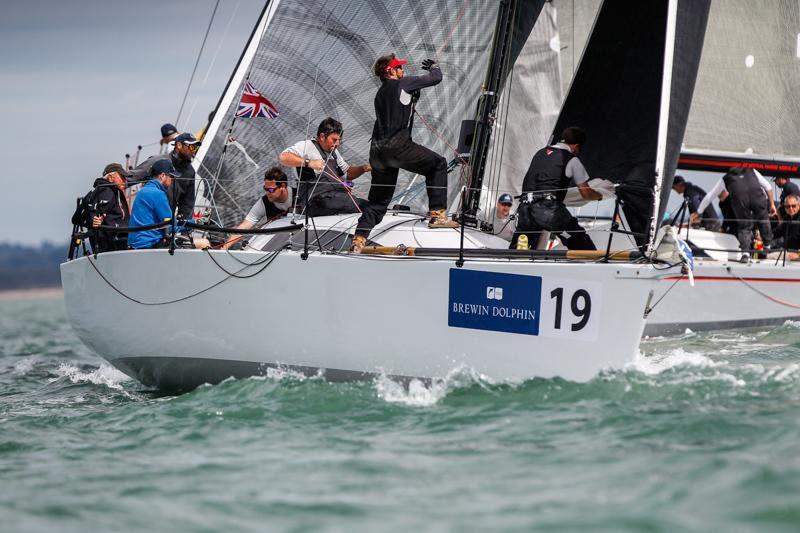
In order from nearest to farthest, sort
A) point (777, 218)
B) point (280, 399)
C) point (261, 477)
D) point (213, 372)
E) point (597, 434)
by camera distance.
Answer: point (261, 477) < point (597, 434) < point (280, 399) < point (213, 372) < point (777, 218)

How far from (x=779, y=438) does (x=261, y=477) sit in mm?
2401

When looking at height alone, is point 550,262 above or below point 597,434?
above

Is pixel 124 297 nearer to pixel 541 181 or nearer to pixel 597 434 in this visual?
pixel 541 181

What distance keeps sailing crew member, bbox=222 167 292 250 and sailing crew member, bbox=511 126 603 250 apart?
6.20 feet

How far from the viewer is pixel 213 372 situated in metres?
7.29

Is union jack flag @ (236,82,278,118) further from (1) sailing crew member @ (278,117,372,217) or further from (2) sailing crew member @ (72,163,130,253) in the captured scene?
(2) sailing crew member @ (72,163,130,253)

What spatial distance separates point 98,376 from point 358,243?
14.1ft

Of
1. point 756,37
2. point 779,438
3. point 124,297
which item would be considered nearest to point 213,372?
point 124,297

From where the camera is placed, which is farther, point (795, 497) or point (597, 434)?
point (597, 434)

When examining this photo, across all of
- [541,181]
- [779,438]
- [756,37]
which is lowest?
[779,438]

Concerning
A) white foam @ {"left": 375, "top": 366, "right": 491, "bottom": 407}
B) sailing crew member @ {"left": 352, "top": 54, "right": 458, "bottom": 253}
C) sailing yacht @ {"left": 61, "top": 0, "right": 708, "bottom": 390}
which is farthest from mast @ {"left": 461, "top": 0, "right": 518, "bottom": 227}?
white foam @ {"left": 375, "top": 366, "right": 491, "bottom": 407}

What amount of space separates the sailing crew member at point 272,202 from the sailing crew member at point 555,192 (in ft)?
6.20

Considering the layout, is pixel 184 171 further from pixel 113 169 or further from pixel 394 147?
pixel 394 147

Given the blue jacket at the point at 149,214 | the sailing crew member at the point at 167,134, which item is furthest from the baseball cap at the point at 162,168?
the sailing crew member at the point at 167,134
